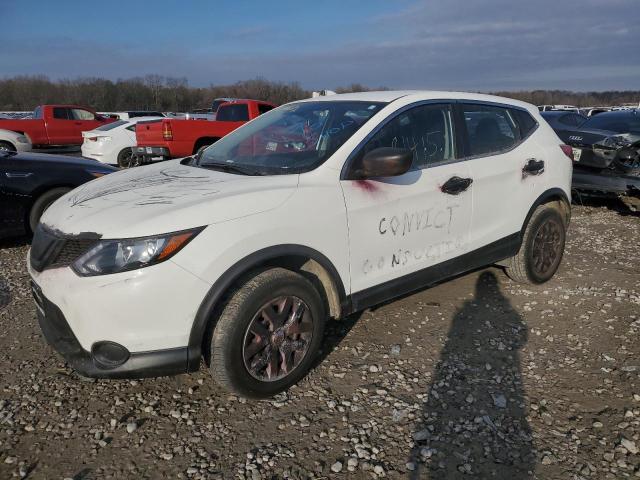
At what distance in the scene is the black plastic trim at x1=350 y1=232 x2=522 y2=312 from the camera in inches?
125

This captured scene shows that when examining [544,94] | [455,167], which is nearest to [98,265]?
[455,167]

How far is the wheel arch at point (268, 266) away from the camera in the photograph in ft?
8.11

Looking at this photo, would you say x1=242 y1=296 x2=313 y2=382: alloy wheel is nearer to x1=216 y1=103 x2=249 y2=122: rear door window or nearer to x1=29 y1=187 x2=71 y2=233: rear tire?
x1=29 y1=187 x2=71 y2=233: rear tire

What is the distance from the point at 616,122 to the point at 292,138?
20.8 ft

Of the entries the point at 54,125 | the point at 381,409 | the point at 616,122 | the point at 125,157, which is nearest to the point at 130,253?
the point at 381,409

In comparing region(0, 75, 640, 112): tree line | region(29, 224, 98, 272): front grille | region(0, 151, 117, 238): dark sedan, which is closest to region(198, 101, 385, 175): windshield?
region(29, 224, 98, 272): front grille

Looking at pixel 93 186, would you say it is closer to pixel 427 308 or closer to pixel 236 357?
pixel 236 357

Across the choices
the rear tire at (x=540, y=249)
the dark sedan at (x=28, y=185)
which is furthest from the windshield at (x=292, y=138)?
the dark sedan at (x=28, y=185)

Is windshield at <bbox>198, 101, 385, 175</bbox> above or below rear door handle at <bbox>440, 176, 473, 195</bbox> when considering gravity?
above

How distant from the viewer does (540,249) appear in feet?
14.7

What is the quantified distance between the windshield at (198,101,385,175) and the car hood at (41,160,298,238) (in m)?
0.25

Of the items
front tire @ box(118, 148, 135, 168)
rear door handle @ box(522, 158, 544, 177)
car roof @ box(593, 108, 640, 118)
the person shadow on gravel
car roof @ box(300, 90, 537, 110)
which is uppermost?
car roof @ box(300, 90, 537, 110)

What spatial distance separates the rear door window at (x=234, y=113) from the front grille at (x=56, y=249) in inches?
374

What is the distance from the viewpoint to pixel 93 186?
3213mm
